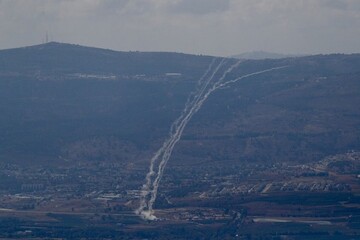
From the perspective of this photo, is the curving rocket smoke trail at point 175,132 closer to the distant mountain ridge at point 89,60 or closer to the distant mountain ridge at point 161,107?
the distant mountain ridge at point 161,107

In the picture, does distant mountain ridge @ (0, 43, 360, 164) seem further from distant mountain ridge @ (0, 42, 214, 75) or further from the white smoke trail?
the white smoke trail

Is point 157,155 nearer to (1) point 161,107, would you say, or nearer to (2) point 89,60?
(1) point 161,107

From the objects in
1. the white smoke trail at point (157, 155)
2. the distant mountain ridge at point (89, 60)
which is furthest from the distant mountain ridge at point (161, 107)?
the white smoke trail at point (157, 155)

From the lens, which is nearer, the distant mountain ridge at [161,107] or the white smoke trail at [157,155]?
the white smoke trail at [157,155]

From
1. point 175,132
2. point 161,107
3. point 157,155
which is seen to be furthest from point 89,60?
point 157,155

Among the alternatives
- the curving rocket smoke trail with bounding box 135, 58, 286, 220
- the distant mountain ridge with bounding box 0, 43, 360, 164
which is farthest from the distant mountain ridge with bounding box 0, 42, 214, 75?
the curving rocket smoke trail with bounding box 135, 58, 286, 220

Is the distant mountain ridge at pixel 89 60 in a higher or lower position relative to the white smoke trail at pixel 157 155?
higher

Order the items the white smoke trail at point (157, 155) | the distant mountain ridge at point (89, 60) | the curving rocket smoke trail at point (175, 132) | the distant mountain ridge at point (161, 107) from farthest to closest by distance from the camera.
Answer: the distant mountain ridge at point (89, 60) < the distant mountain ridge at point (161, 107) < the curving rocket smoke trail at point (175, 132) < the white smoke trail at point (157, 155)

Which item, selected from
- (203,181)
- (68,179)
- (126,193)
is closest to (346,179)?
(203,181)
